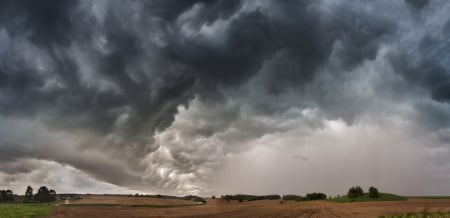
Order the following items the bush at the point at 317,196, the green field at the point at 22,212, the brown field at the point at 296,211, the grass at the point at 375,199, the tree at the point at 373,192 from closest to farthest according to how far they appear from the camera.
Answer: the brown field at the point at 296,211 < the green field at the point at 22,212 < the grass at the point at 375,199 < the tree at the point at 373,192 < the bush at the point at 317,196

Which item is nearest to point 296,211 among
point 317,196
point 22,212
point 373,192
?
point 373,192

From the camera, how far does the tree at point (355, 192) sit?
116312mm

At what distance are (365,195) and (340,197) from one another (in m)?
9.78

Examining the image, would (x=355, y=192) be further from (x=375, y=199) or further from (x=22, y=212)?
(x=22, y=212)

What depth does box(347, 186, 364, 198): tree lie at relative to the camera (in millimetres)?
116312

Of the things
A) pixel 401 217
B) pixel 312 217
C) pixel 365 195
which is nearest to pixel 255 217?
pixel 312 217

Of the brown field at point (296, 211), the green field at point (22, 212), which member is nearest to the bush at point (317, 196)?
the brown field at point (296, 211)

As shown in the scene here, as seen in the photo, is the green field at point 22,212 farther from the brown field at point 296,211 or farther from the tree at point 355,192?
the tree at point 355,192

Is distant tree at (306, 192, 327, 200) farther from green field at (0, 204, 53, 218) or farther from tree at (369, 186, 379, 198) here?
green field at (0, 204, 53, 218)

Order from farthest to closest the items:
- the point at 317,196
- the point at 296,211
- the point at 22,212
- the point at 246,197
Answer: the point at 246,197 < the point at 317,196 < the point at 22,212 < the point at 296,211

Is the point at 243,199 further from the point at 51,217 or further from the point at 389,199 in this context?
the point at 51,217

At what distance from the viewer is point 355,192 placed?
117000 millimetres

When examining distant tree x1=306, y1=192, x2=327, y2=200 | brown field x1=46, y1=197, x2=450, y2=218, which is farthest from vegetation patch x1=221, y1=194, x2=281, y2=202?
brown field x1=46, y1=197, x2=450, y2=218

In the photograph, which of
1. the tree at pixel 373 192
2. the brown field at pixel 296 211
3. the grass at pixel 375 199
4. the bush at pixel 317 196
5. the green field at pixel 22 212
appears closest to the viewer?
the brown field at pixel 296 211
